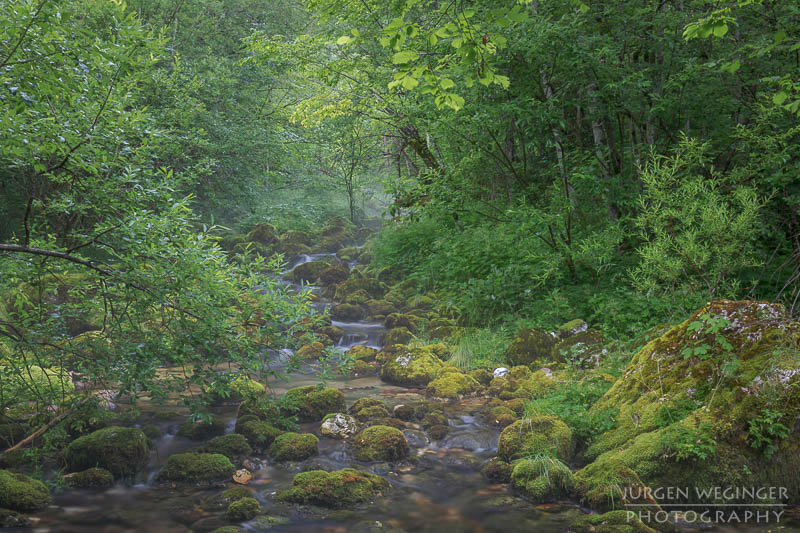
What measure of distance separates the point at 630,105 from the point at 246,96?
14.4 m

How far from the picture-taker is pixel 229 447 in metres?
6.15

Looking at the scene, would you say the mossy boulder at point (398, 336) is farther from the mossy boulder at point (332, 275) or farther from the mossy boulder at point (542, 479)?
the mossy boulder at point (332, 275)

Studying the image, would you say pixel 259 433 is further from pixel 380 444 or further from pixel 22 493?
pixel 22 493

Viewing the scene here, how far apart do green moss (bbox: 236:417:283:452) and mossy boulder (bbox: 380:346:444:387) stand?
2802mm

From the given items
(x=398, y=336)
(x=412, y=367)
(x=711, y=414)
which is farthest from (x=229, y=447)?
(x=398, y=336)

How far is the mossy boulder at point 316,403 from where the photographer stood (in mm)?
7270

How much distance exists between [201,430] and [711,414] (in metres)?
5.87

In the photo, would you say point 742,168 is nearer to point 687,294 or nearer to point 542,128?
point 687,294

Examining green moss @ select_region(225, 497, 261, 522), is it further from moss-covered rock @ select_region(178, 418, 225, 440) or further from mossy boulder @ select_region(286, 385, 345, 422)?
mossy boulder @ select_region(286, 385, 345, 422)

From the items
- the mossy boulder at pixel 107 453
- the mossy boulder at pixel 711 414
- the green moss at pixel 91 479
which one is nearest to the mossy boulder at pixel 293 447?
the mossy boulder at pixel 107 453

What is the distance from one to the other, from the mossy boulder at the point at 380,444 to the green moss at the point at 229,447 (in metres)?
1.30

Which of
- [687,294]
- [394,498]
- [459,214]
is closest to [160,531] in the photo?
[394,498]

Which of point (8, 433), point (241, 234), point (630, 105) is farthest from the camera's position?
point (241, 234)

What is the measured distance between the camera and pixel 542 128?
867 centimetres
